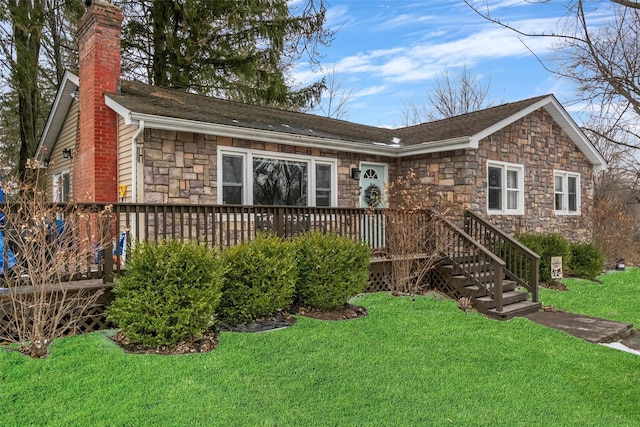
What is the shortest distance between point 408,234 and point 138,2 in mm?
11274

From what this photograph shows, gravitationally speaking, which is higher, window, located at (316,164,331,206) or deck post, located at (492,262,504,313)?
window, located at (316,164,331,206)

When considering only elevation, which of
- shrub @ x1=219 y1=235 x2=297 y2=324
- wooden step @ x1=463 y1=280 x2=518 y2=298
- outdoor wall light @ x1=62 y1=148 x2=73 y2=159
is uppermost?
outdoor wall light @ x1=62 y1=148 x2=73 y2=159

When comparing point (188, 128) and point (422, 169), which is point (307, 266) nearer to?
point (188, 128)

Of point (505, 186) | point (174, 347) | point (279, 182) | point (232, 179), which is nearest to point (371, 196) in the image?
point (279, 182)

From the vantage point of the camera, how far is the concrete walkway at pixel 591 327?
5.56 metres

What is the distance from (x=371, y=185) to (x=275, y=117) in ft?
→ 9.32

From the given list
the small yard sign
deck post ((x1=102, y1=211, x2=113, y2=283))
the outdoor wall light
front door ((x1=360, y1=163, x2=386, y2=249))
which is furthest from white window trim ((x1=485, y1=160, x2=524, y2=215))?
the outdoor wall light

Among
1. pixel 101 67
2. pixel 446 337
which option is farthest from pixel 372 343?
pixel 101 67

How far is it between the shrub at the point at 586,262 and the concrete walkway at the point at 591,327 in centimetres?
417

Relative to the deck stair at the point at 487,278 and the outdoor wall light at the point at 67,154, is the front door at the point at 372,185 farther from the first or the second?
the outdoor wall light at the point at 67,154

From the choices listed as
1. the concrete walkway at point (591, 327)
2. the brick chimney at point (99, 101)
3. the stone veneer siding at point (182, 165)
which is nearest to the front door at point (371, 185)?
the stone veneer siding at point (182, 165)

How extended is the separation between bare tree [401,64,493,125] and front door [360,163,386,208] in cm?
1658

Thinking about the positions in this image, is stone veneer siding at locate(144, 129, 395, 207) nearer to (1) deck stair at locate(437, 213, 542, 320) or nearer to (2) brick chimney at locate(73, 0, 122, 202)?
(2) brick chimney at locate(73, 0, 122, 202)

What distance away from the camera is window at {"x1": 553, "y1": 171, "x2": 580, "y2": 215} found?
1184 cm
